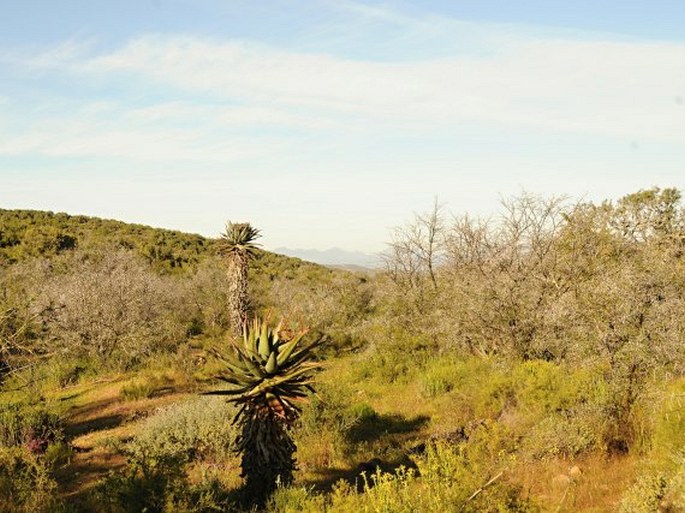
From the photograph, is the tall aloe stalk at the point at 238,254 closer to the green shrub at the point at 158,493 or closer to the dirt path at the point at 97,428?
the dirt path at the point at 97,428

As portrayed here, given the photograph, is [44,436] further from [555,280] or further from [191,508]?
[555,280]

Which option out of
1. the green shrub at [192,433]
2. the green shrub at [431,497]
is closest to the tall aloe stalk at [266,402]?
the green shrub at [431,497]

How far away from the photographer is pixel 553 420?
9.44 metres

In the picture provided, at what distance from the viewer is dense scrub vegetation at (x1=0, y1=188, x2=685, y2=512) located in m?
7.18

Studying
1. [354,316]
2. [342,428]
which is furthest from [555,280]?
[354,316]

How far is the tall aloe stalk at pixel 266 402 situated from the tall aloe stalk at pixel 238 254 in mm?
11401

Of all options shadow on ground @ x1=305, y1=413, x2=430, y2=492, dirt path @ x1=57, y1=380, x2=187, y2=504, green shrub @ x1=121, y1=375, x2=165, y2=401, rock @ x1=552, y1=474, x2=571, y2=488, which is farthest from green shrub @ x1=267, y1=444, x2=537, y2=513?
green shrub @ x1=121, y1=375, x2=165, y2=401

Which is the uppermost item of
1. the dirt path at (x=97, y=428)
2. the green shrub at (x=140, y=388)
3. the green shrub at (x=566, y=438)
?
the green shrub at (x=566, y=438)

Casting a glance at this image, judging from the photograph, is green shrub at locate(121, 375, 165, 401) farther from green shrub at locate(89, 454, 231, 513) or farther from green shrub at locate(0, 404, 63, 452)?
green shrub at locate(89, 454, 231, 513)

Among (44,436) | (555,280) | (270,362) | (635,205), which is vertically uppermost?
(635,205)

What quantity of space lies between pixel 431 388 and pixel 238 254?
8999 mm

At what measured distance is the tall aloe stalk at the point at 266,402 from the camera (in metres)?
7.47

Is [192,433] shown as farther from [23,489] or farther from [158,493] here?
[158,493]

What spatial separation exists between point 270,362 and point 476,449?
3425 mm
